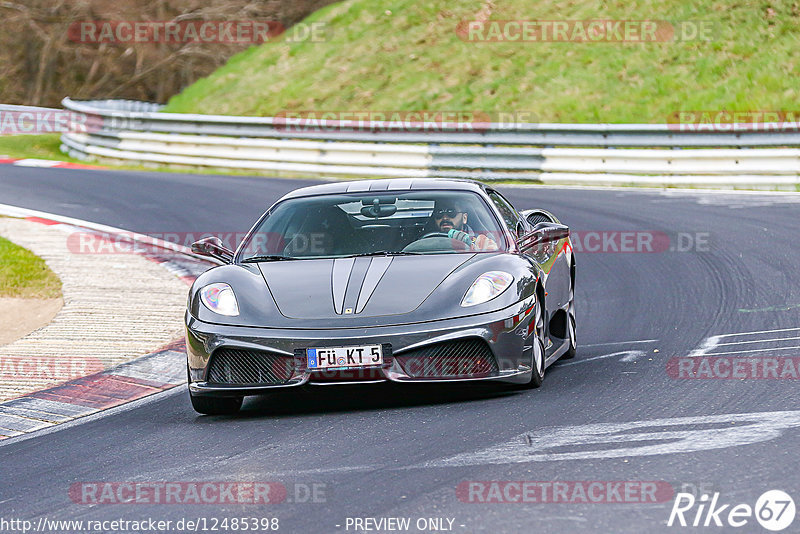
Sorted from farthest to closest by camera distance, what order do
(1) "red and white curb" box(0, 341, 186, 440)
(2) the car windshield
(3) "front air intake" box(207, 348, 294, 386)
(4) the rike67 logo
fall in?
(2) the car windshield, (1) "red and white curb" box(0, 341, 186, 440), (3) "front air intake" box(207, 348, 294, 386), (4) the rike67 logo

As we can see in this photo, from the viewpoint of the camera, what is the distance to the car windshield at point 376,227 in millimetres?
7418

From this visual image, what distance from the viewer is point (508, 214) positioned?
825 cm

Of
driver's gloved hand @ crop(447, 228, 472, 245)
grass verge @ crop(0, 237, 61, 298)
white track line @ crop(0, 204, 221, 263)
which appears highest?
driver's gloved hand @ crop(447, 228, 472, 245)

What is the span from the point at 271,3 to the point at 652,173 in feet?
74.2

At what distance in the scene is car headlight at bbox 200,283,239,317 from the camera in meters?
6.75

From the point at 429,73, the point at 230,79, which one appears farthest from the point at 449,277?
Answer: the point at 230,79

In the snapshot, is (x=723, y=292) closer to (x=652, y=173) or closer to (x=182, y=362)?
(x=182, y=362)

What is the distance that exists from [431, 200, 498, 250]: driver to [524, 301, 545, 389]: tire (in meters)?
0.62

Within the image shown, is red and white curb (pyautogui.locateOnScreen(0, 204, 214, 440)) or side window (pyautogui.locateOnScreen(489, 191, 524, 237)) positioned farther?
side window (pyautogui.locateOnScreen(489, 191, 524, 237))

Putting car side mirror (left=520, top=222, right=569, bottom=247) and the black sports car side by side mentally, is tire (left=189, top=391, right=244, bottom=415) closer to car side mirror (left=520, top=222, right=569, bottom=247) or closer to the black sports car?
the black sports car

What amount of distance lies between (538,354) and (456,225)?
3.60ft

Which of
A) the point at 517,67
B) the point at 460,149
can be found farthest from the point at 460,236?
the point at 517,67

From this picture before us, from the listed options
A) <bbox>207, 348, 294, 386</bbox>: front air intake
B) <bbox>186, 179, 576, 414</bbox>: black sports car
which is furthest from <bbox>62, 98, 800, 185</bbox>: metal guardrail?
<bbox>207, 348, 294, 386</bbox>: front air intake

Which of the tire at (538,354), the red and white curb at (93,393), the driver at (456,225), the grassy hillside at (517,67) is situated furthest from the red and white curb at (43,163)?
the tire at (538,354)
